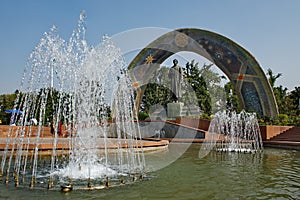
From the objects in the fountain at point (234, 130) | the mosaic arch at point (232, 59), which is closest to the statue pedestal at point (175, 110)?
the fountain at point (234, 130)

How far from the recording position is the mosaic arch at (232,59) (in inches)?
888

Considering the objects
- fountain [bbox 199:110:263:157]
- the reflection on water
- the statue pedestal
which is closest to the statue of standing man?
the statue pedestal

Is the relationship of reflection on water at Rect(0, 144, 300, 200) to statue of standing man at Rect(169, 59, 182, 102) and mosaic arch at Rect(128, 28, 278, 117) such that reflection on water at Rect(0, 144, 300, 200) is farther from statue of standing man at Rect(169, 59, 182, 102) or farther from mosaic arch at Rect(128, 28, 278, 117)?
statue of standing man at Rect(169, 59, 182, 102)

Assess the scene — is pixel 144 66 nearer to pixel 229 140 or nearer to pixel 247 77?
pixel 247 77

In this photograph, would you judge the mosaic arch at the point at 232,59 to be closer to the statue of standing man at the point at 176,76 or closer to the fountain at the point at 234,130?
the statue of standing man at the point at 176,76

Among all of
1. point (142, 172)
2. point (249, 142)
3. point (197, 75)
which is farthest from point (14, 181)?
point (197, 75)

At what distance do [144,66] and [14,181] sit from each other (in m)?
21.2

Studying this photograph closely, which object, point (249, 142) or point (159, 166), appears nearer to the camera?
point (159, 166)

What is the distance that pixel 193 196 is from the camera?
455 centimetres

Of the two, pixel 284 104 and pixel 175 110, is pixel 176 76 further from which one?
pixel 284 104

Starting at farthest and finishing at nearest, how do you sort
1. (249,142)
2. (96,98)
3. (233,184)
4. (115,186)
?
(249,142) → (96,98) → (233,184) → (115,186)

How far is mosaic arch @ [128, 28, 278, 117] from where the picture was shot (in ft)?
74.0

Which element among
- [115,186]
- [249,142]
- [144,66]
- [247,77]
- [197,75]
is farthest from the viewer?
[197,75]

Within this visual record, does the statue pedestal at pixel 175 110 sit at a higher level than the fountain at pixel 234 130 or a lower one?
higher
